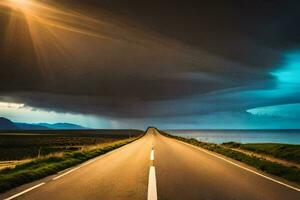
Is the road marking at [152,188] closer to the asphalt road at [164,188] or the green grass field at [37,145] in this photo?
the asphalt road at [164,188]

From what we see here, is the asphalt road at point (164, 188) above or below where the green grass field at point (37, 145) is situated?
below

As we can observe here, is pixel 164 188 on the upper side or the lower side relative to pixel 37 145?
lower

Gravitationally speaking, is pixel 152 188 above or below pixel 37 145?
below

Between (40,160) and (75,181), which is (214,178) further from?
(40,160)

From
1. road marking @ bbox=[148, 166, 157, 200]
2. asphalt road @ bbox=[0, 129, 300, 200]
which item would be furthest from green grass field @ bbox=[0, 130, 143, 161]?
road marking @ bbox=[148, 166, 157, 200]

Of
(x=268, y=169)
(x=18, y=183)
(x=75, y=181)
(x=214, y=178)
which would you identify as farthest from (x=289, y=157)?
(x=18, y=183)

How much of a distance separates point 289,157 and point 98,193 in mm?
14963

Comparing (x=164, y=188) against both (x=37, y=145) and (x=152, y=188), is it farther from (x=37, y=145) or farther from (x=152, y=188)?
(x=37, y=145)

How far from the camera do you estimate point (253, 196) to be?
8352mm

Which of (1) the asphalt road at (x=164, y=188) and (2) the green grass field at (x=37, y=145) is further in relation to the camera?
(2) the green grass field at (x=37, y=145)

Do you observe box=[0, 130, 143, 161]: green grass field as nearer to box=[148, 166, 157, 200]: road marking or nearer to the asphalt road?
the asphalt road

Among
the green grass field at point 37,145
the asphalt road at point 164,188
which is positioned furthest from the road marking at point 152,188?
the green grass field at point 37,145

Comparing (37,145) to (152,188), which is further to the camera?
(37,145)

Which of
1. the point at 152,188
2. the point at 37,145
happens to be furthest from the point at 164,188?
the point at 37,145
